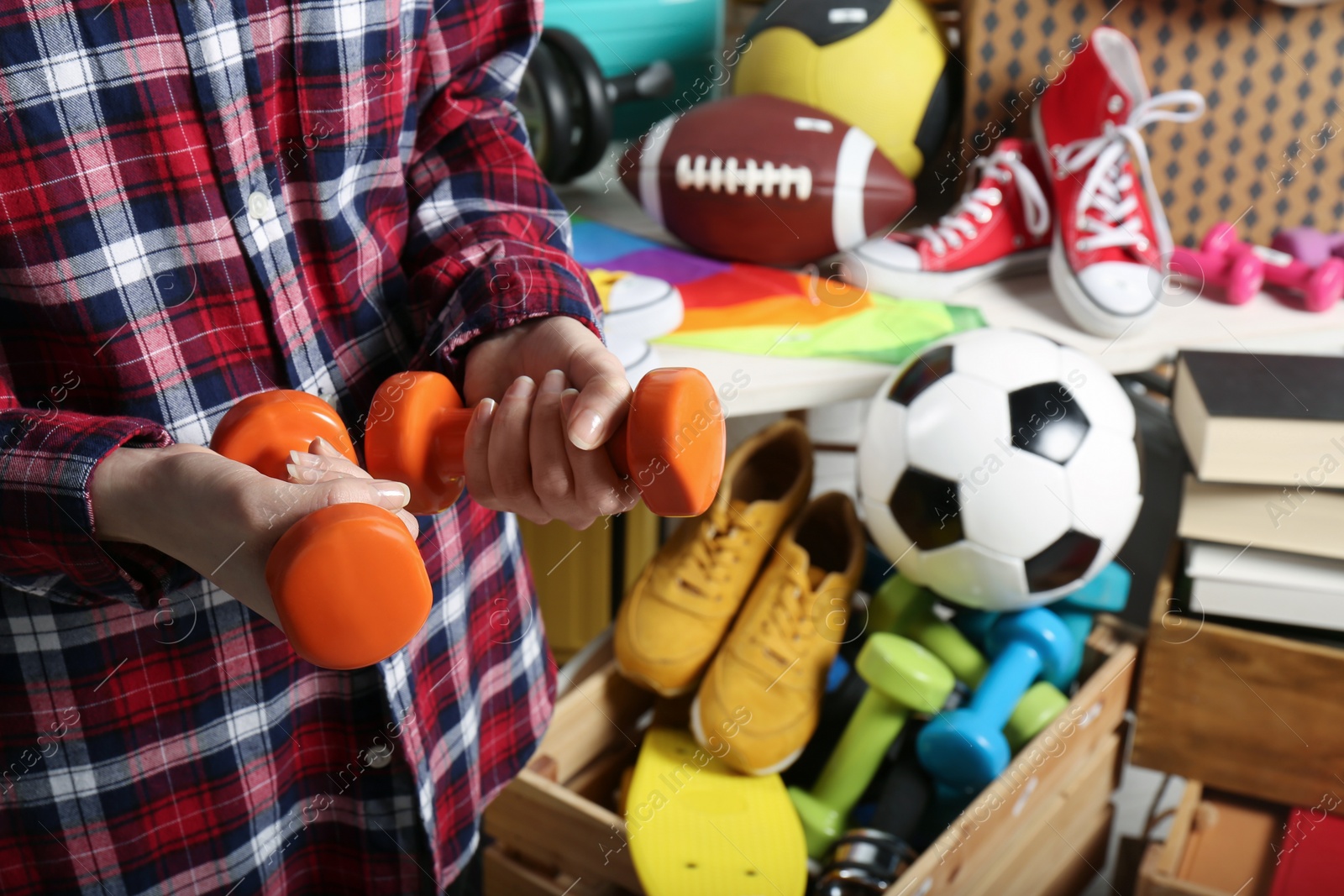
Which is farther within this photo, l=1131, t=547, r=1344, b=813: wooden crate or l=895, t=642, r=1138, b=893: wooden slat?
l=1131, t=547, r=1344, b=813: wooden crate

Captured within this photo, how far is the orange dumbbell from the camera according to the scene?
0.95ft

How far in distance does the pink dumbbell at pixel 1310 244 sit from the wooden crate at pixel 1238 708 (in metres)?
0.33

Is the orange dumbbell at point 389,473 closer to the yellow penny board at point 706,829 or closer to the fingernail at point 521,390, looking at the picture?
the fingernail at point 521,390

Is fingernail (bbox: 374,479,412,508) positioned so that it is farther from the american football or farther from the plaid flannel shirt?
the american football

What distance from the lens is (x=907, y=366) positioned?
80 centimetres

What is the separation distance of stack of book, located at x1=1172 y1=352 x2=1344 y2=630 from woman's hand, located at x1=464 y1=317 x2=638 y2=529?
1.97ft

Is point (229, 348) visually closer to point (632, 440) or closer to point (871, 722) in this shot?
point (632, 440)

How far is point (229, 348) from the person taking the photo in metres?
0.48

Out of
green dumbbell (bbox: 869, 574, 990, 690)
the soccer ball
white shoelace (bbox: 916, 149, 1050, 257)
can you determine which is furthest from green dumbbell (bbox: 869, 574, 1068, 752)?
white shoelace (bbox: 916, 149, 1050, 257)

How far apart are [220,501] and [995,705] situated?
72 cm

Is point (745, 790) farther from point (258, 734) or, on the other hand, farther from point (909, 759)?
point (258, 734)

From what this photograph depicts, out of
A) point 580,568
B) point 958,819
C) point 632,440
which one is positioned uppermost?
point 632,440

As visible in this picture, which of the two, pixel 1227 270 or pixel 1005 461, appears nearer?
pixel 1005 461

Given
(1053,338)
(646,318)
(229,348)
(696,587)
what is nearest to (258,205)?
(229,348)
